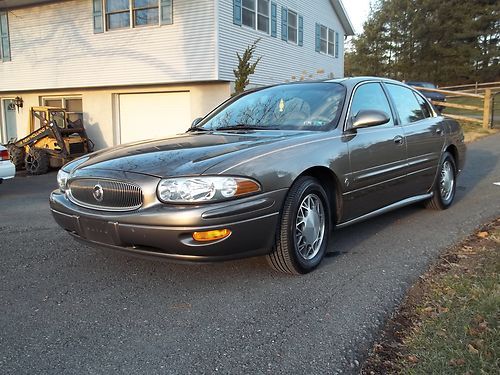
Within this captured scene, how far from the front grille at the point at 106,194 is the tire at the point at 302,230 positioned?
1.04m

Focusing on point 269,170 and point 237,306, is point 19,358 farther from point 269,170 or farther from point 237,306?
point 269,170

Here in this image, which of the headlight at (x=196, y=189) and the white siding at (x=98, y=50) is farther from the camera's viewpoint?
the white siding at (x=98, y=50)

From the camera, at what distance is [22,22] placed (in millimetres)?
16906

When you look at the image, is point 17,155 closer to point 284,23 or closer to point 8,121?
point 8,121

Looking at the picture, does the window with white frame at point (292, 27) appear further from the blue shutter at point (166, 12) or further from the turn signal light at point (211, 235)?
the turn signal light at point (211, 235)

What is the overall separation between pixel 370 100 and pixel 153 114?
11128 mm

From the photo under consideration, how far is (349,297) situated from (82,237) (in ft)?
6.54

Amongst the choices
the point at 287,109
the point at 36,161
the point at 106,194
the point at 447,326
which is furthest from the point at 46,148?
the point at 447,326

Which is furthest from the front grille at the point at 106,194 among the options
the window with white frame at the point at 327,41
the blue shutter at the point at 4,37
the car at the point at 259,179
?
the window with white frame at the point at 327,41

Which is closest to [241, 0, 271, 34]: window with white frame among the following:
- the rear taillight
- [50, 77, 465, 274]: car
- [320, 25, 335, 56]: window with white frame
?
[320, 25, 335, 56]: window with white frame

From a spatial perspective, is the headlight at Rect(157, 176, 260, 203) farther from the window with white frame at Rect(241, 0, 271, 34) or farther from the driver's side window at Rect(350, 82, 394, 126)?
the window with white frame at Rect(241, 0, 271, 34)

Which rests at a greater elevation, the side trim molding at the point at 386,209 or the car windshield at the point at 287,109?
the car windshield at the point at 287,109

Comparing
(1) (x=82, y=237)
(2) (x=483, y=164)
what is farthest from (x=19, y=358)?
(2) (x=483, y=164)

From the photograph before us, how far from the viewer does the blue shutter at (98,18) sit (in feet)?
48.7
